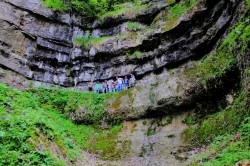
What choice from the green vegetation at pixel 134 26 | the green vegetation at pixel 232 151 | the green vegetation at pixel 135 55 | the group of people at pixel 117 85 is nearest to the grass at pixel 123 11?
the green vegetation at pixel 134 26

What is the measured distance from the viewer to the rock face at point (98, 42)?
2069 cm

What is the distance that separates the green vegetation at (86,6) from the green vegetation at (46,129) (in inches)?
441

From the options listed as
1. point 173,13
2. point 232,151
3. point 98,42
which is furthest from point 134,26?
point 232,151

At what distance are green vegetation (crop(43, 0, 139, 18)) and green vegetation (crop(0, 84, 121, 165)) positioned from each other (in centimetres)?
1120

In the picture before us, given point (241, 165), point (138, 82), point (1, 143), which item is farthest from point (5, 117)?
point (138, 82)

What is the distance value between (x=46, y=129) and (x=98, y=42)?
50.7ft

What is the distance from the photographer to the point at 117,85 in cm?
2127

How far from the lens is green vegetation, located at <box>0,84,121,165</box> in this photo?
8.66 metres

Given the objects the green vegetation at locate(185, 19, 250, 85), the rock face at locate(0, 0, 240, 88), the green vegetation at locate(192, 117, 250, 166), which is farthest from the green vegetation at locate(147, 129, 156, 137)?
the rock face at locate(0, 0, 240, 88)

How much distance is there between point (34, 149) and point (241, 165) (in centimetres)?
699

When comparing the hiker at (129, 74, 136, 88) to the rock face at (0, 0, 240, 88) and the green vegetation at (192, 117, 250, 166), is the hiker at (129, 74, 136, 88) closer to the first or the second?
the rock face at (0, 0, 240, 88)

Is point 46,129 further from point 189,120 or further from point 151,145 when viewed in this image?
point 189,120

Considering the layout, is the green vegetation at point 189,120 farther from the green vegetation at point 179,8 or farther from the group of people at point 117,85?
the green vegetation at point 179,8

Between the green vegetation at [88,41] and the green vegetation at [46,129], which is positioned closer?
the green vegetation at [46,129]
